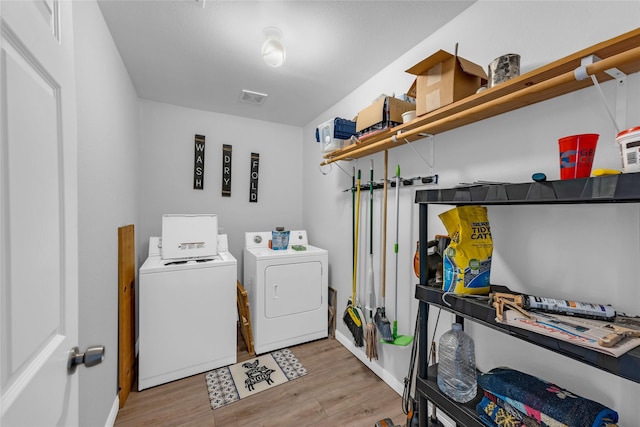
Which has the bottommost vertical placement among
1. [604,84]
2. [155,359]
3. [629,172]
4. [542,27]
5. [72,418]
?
[155,359]

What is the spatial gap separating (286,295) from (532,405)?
1.93m

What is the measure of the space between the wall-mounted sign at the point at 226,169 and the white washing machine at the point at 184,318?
106cm

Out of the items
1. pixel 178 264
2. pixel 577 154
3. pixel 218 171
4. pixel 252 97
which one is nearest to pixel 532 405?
pixel 577 154

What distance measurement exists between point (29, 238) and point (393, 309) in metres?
2.02

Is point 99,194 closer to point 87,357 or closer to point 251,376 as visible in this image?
point 87,357

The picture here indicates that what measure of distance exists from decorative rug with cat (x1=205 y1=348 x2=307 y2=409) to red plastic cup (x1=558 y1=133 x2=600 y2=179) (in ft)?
7.17

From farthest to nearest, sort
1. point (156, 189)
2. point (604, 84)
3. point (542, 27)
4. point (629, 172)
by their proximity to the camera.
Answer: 1. point (156, 189)
2. point (542, 27)
3. point (604, 84)
4. point (629, 172)

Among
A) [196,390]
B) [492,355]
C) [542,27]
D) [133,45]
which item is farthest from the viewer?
[196,390]

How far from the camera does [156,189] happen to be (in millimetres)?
2875

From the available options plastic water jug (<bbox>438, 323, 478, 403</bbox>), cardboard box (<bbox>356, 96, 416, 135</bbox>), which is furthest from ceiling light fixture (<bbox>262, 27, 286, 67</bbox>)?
plastic water jug (<bbox>438, 323, 478, 403</bbox>)

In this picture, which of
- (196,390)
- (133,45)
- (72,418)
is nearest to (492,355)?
(72,418)

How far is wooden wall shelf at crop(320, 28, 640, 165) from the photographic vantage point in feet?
2.79

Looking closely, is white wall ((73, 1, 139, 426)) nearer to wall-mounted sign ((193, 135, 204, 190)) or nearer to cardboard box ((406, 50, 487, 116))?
wall-mounted sign ((193, 135, 204, 190))

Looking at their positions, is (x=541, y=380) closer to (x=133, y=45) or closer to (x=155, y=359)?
(x=155, y=359)
